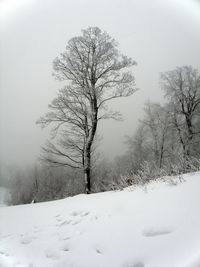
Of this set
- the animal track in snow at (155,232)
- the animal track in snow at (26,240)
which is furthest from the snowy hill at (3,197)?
the animal track in snow at (155,232)

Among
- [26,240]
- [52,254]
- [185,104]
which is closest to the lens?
[52,254]

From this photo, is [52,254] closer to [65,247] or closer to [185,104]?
[65,247]

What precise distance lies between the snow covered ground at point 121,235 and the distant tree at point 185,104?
2.80 meters

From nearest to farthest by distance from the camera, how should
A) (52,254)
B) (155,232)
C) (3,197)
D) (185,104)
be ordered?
(155,232) → (52,254) → (185,104) → (3,197)

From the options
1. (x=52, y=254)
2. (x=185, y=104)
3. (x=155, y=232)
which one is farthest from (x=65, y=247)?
(x=185, y=104)

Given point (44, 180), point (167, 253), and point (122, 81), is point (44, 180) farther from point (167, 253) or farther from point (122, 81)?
point (167, 253)

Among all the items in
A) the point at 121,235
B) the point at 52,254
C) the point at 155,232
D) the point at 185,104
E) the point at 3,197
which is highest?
the point at 185,104

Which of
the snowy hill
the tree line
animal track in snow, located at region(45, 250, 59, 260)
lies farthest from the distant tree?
the snowy hill

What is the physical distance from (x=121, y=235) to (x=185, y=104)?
533 cm

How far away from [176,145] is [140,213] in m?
8.26

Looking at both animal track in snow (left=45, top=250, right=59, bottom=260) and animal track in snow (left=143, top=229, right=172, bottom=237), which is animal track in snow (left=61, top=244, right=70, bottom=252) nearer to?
animal track in snow (left=45, top=250, right=59, bottom=260)

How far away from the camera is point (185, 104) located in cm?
809

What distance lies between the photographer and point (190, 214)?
367cm

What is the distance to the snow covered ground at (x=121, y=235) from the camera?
3.28 meters
